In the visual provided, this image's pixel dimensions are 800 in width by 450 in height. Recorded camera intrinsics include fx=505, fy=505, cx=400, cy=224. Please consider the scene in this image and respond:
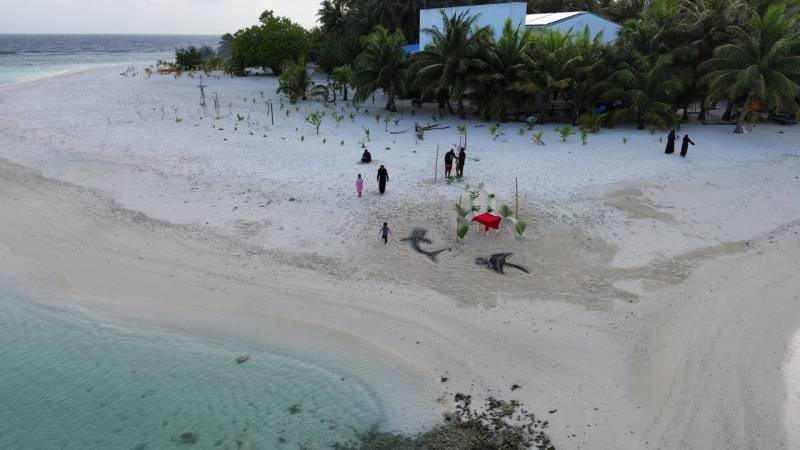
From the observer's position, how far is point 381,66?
25016mm

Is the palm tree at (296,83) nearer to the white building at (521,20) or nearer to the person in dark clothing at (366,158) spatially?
the white building at (521,20)

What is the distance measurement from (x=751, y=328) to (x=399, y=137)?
49.3 feet

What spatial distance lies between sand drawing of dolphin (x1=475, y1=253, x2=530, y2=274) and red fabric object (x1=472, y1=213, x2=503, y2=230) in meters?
0.84

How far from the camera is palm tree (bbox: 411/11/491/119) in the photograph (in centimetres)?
2242

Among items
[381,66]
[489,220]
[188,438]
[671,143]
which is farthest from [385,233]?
[381,66]

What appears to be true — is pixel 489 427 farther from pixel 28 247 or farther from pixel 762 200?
pixel 762 200

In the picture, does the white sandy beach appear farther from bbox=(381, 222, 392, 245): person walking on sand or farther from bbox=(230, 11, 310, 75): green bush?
bbox=(230, 11, 310, 75): green bush

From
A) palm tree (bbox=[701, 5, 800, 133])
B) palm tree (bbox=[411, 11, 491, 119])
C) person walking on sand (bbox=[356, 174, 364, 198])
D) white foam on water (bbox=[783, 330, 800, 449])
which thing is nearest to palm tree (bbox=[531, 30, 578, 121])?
palm tree (bbox=[411, 11, 491, 119])

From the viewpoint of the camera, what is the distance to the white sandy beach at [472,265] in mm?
7750

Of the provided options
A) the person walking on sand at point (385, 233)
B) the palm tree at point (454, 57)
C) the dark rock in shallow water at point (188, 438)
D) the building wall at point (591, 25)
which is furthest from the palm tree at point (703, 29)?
the dark rock in shallow water at point (188, 438)

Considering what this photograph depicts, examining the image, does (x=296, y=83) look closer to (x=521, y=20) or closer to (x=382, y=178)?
(x=521, y=20)

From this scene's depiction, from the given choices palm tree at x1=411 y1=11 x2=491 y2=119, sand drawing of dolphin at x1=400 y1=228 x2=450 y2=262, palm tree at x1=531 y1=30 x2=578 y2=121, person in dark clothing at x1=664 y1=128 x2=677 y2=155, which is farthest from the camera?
palm tree at x1=411 y1=11 x2=491 y2=119

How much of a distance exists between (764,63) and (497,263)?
53.1 feet

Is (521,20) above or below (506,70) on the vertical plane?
above
